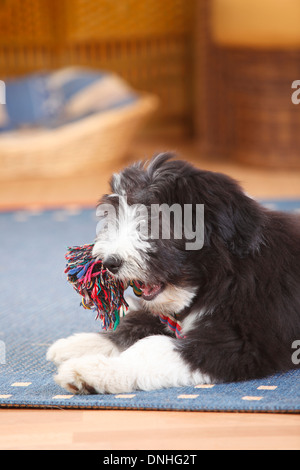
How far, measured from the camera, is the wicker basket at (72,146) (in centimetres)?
430

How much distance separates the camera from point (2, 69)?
17.9 feet

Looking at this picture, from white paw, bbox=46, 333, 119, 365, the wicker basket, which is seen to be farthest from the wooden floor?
the wicker basket

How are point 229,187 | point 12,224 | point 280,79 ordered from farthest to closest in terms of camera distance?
point 280,79 < point 12,224 < point 229,187

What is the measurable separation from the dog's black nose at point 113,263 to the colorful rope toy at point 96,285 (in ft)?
0.29

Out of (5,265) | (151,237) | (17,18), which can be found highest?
(17,18)

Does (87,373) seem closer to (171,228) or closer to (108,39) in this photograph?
(171,228)

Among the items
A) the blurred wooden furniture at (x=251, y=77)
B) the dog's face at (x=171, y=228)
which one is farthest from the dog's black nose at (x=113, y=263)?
the blurred wooden furniture at (x=251, y=77)

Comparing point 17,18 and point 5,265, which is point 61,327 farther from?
point 17,18

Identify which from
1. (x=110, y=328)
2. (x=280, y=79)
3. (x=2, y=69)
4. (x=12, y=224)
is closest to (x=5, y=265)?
(x=12, y=224)

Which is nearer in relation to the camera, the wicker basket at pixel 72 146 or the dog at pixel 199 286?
the dog at pixel 199 286

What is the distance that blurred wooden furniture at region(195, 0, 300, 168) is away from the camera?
4227 millimetres

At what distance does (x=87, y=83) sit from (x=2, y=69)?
2.79 feet

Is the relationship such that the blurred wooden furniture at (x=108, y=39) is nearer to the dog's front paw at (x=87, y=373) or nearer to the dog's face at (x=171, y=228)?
the dog's face at (x=171, y=228)

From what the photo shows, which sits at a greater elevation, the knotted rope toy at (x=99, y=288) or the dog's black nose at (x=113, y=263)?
the dog's black nose at (x=113, y=263)
